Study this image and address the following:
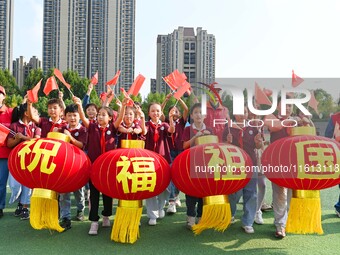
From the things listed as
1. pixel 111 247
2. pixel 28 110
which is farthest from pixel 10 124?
pixel 111 247

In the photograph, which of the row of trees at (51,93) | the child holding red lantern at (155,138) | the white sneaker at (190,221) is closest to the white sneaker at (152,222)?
the child holding red lantern at (155,138)

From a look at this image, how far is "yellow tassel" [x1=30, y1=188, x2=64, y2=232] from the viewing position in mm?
A: 3920

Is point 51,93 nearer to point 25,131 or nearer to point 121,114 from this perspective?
point 25,131

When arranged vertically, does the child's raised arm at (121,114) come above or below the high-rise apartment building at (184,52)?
below

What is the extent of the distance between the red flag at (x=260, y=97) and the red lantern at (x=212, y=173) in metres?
0.77

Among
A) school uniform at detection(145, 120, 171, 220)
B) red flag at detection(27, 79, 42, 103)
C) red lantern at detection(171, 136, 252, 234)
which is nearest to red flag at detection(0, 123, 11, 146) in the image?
red flag at detection(27, 79, 42, 103)

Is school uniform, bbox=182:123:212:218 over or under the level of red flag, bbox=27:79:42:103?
under

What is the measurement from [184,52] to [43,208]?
37.1 m

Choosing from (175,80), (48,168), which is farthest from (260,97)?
(48,168)

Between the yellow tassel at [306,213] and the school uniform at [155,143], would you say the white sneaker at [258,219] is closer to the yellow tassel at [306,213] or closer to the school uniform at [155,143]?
the yellow tassel at [306,213]

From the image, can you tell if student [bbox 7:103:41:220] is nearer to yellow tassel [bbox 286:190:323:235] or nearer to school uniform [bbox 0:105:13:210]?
school uniform [bbox 0:105:13:210]

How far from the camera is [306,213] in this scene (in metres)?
3.71

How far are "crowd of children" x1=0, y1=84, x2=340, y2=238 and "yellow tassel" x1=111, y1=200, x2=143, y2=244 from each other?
0.52m

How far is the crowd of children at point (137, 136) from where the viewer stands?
14.5ft
